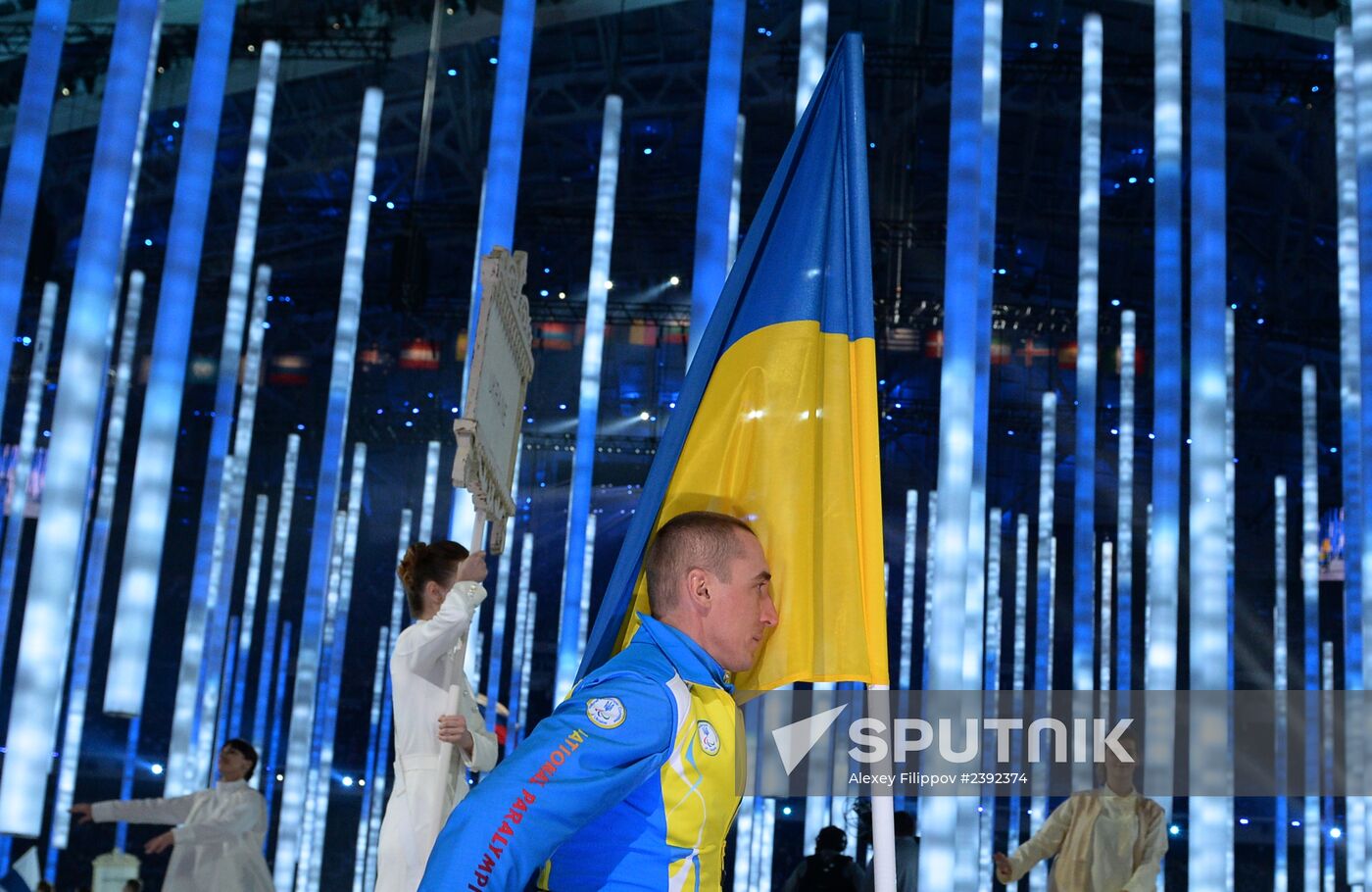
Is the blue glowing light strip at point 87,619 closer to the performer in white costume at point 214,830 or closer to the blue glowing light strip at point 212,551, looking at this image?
the blue glowing light strip at point 212,551

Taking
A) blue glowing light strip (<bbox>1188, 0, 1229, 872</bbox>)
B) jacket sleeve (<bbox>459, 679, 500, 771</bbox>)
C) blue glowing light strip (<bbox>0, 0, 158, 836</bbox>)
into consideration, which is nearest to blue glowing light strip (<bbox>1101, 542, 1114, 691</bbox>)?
blue glowing light strip (<bbox>1188, 0, 1229, 872</bbox>)

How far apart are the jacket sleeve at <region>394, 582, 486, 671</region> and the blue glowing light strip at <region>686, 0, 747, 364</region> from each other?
7.64ft

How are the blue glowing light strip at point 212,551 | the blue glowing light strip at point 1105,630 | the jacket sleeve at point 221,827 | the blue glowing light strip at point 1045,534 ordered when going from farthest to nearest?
the blue glowing light strip at point 1105,630
the blue glowing light strip at point 1045,534
the blue glowing light strip at point 212,551
the jacket sleeve at point 221,827

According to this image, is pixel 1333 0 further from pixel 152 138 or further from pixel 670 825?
pixel 670 825

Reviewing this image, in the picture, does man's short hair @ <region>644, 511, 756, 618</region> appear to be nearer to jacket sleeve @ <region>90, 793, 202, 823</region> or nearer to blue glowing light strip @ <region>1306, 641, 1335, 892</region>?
jacket sleeve @ <region>90, 793, 202, 823</region>

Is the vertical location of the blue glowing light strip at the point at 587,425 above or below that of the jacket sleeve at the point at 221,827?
above

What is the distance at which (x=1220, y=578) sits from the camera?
5457 millimetres

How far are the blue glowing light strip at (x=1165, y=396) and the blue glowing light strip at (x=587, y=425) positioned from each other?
7.76ft

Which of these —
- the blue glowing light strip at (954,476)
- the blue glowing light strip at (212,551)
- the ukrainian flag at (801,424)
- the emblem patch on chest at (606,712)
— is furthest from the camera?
the blue glowing light strip at (212,551)

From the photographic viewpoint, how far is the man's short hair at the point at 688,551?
2070 millimetres

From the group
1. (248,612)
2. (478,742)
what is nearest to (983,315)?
(478,742)

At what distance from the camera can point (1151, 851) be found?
227 inches

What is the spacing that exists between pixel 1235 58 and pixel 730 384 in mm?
13287

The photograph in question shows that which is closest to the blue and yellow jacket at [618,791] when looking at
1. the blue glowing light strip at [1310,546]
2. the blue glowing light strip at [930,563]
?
the blue glowing light strip at [930,563]
